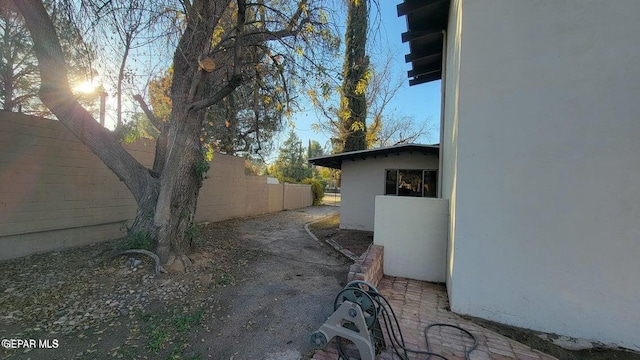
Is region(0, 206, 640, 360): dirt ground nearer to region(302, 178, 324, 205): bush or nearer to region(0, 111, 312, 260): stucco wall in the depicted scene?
region(0, 111, 312, 260): stucco wall

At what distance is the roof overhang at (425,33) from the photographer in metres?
4.62

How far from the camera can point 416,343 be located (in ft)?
9.31

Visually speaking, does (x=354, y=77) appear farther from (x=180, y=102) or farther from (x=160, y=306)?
(x=160, y=306)

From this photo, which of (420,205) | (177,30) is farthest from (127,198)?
(420,205)

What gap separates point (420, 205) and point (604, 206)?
2269mm

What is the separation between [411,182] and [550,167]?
659 cm

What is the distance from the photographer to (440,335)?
3037 mm

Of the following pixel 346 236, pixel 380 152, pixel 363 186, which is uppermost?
pixel 380 152

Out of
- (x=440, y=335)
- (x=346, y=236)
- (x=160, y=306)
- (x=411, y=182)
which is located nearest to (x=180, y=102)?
(x=160, y=306)

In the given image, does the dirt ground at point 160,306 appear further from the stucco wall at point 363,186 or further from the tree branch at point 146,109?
the stucco wall at point 363,186

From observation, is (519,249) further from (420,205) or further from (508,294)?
(420,205)

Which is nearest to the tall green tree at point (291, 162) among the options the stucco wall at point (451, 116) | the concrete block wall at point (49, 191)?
the concrete block wall at point (49, 191)

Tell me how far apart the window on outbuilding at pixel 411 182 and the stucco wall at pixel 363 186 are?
183mm

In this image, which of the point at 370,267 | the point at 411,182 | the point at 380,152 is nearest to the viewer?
the point at 370,267
